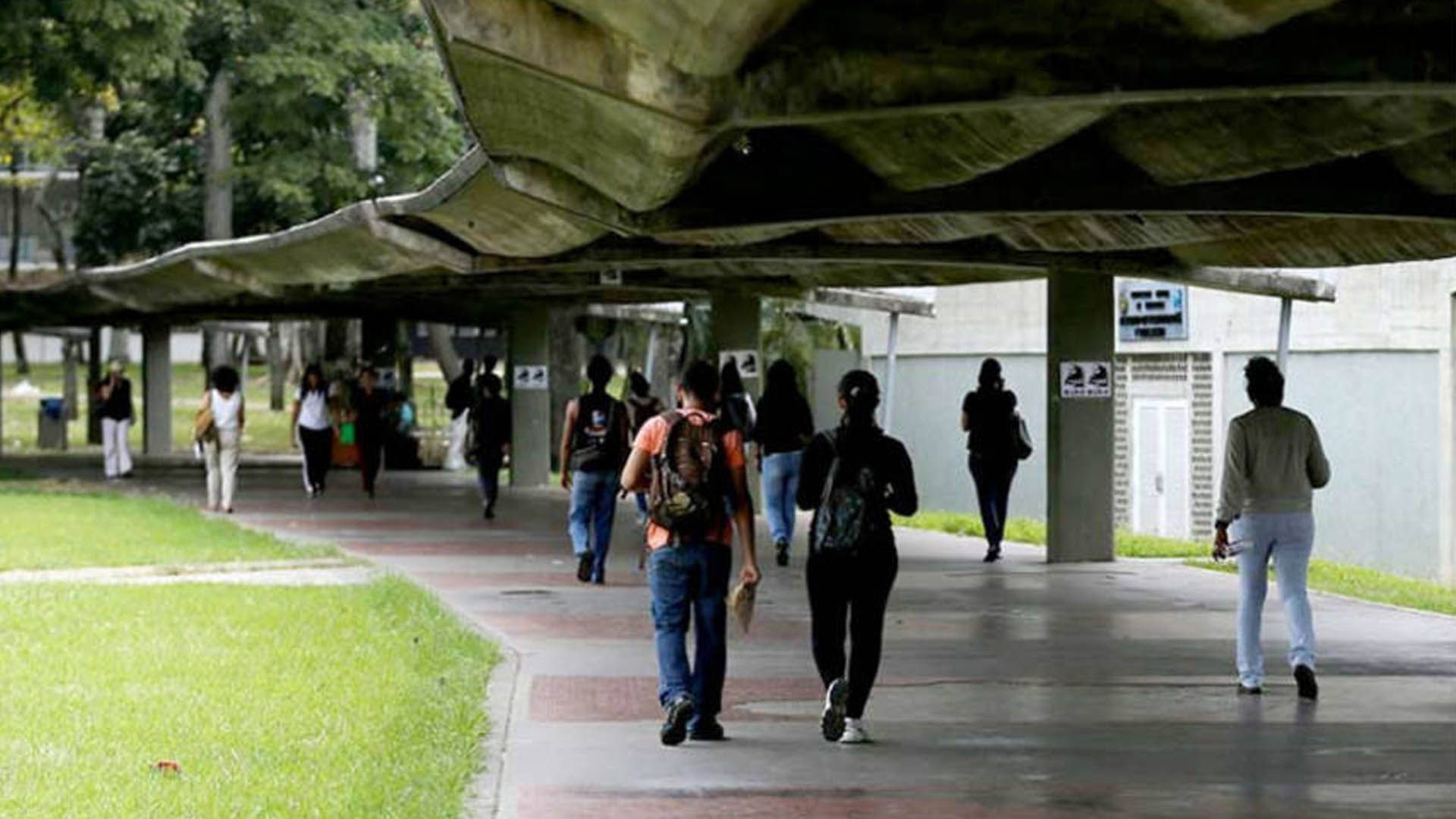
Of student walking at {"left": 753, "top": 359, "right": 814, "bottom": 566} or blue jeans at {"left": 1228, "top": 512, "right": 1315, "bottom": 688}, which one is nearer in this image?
blue jeans at {"left": 1228, "top": 512, "right": 1315, "bottom": 688}

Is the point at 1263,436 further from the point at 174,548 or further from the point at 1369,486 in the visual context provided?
the point at 1369,486

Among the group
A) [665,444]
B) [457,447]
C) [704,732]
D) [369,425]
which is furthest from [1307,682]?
[457,447]

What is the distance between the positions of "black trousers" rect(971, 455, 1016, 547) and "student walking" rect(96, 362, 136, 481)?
694 inches

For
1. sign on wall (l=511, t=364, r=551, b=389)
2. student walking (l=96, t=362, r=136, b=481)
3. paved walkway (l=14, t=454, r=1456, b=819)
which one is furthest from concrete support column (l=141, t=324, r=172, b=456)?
paved walkway (l=14, t=454, r=1456, b=819)

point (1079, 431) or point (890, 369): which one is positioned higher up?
point (890, 369)

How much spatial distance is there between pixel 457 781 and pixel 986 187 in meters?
6.19

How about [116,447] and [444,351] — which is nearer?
[116,447]

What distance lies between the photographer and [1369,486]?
93.7 ft

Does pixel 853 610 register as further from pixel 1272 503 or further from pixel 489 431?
pixel 489 431

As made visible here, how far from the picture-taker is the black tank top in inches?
821

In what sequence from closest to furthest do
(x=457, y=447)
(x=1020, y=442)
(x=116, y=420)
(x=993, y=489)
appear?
1. (x=1020, y=442)
2. (x=993, y=489)
3. (x=116, y=420)
4. (x=457, y=447)

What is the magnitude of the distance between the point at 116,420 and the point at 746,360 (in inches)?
458

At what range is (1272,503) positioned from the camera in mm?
14406

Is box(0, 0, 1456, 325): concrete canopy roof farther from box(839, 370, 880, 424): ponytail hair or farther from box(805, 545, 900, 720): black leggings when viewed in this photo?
box(805, 545, 900, 720): black leggings
